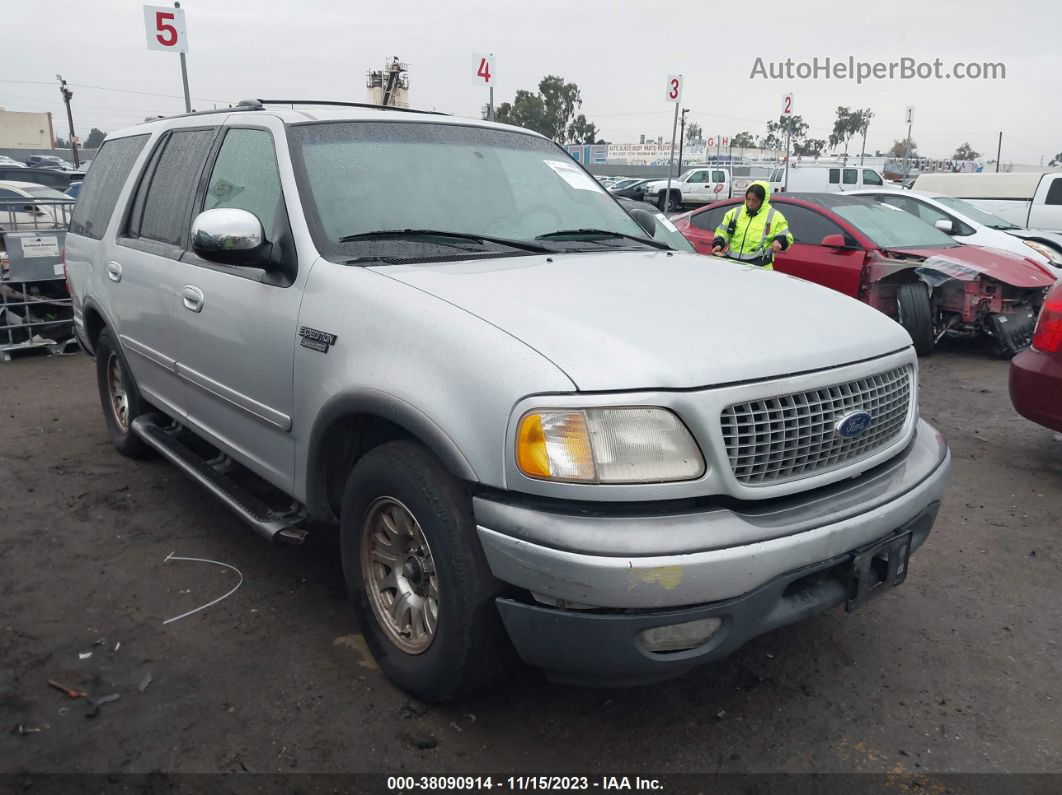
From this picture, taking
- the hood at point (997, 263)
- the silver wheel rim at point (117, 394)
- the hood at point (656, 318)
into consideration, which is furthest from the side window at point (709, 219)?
the hood at point (656, 318)

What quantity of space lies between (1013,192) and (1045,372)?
13.3m

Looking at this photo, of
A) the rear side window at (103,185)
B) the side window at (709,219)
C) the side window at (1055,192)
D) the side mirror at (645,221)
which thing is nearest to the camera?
the side mirror at (645,221)

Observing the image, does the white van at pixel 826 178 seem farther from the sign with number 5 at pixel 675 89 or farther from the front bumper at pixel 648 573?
the front bumper at pixel 648 573

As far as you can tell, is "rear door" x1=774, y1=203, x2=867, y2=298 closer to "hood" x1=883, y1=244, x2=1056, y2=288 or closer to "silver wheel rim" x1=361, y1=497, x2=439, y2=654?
"hood" x1=883, y1=244, x2=1056, y2=288

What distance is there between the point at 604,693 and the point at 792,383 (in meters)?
1.30

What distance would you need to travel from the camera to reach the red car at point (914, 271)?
811 cm

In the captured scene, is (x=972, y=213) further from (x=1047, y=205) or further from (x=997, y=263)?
(x=1047, y=205)

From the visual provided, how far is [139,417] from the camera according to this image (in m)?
4.72

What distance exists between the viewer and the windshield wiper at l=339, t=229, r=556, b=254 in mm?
3043

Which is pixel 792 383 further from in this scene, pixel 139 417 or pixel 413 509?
pixel 139 417

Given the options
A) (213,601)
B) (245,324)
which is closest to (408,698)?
(213,601)

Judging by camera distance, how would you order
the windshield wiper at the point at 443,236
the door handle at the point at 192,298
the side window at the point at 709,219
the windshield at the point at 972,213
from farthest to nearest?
the windshield at the point at 972,213
the side window at the point at 709,219
the door handle at the point at 192,298
the windshield wiper at the point at 443,236

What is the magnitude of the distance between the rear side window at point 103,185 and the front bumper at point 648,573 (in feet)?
11.9

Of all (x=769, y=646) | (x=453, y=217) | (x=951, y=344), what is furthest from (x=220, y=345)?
(x=951, y=344)
